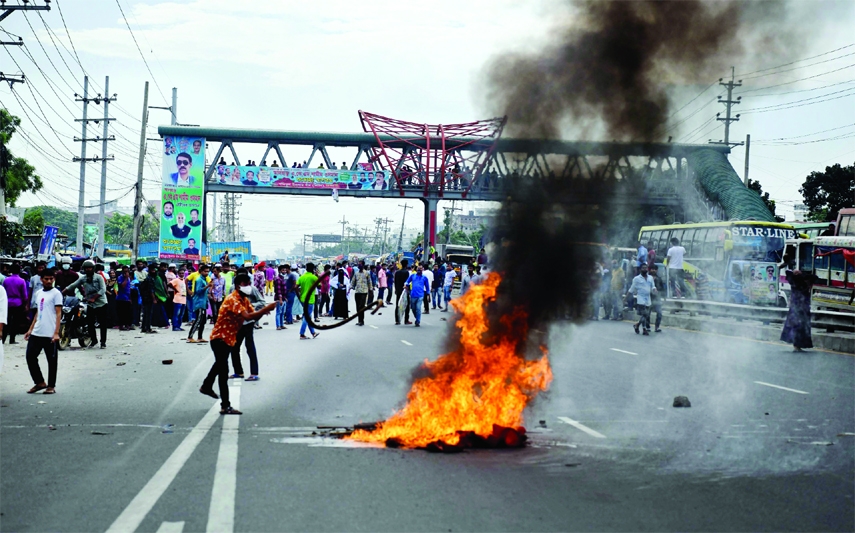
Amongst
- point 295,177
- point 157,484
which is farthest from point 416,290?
point 295,177

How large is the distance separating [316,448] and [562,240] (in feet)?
12.2

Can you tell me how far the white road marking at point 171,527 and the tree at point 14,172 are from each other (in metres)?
33.2

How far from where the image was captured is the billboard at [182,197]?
45188mm

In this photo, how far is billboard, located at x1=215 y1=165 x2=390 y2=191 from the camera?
148 ft

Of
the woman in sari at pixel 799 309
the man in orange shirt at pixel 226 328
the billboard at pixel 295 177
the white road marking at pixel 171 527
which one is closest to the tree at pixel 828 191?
the billboard at pixel 295 177

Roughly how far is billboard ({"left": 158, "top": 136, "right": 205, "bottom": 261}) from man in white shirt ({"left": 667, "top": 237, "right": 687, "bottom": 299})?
27278 millimetres

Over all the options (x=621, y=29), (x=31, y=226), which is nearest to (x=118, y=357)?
(x=621, y=29)

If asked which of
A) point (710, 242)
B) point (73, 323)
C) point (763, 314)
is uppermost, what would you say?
point (710, 242)

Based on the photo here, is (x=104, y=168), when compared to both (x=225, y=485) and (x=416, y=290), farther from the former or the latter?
(x=225, y=485)

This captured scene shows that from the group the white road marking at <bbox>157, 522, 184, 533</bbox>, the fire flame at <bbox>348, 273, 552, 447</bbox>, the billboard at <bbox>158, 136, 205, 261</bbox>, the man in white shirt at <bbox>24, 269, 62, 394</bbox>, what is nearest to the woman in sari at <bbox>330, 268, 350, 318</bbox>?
the man in white shirt at <bbox>24, 269, 62, 394</bbox>

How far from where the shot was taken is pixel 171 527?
455 cm

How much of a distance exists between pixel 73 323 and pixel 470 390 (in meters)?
11.1

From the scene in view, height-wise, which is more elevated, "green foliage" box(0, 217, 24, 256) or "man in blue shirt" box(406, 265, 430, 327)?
"green foliage" box(0, 217, 24, 256)

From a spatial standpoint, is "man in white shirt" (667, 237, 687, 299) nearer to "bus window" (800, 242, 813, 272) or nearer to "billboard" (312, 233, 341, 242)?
"bus window" (800, 242, 813, 272)
